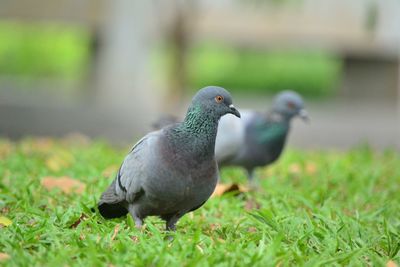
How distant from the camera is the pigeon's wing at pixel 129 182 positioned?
4.29m

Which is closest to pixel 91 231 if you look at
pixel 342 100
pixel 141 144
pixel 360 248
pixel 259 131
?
pixel 141 144

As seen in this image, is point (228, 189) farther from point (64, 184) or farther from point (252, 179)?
point (64, 184)

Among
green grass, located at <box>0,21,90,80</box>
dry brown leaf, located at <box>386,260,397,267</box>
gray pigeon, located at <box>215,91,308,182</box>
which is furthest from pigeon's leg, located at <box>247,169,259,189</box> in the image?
green grass, located at <box>0,21,90,80</box>

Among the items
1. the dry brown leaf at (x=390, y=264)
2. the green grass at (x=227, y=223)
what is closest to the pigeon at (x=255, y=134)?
the green grass at (x=227, y=223)

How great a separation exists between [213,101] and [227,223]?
2.59 feet

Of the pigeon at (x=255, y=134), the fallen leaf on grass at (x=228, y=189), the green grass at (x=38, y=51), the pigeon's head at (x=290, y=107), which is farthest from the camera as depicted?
the green grass at (x=38, y=51)

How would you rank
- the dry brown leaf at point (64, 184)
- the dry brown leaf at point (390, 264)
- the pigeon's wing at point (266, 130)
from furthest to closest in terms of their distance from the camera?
the pigeon's wing at point (266, 130) < the dry brown leaf at point (64, 184) < the dry brown leaf at point (390, 264)

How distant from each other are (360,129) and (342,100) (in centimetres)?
211

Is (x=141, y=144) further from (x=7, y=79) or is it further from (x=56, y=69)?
(x=56, y=69)

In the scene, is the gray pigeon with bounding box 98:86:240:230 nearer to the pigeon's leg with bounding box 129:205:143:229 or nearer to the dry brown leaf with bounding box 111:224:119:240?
the pigeon's leg with bounding box 129:205:143:229

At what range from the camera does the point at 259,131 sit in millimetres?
6727

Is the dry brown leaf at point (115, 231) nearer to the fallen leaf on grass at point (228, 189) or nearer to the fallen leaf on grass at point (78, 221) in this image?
the fallen leaf on grass at point (78, 221)

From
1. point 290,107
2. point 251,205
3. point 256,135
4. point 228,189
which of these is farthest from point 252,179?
point 251,205

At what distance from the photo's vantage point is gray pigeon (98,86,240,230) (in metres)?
4.18
